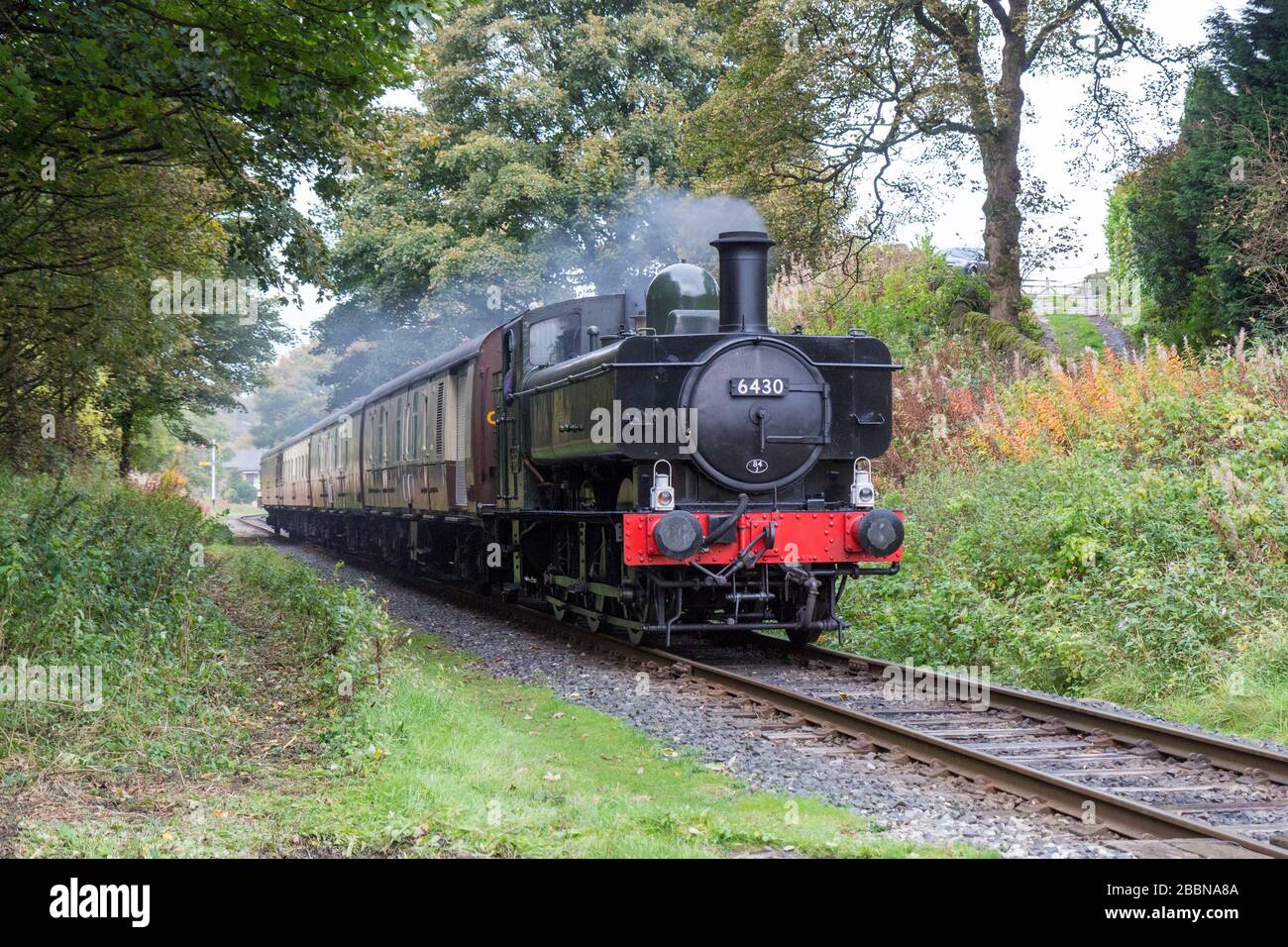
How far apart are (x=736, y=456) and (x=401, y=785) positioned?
16.2 feet

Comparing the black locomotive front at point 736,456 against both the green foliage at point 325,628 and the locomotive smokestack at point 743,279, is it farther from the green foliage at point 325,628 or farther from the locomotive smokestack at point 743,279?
the green foliage at point 325,628

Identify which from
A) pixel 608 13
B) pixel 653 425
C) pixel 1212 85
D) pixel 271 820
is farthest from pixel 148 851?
pixel 608 13

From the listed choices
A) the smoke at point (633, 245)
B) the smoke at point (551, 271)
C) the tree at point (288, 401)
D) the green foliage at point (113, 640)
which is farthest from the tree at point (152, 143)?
the tree at point (288, 401)

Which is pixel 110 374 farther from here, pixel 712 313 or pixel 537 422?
pixel 712 313

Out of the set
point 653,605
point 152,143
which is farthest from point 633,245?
point 653,605

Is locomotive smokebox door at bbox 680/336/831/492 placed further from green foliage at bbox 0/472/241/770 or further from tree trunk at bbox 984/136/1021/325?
tree trunk at bbox 984/136/1021/325

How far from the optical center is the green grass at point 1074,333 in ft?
82.6

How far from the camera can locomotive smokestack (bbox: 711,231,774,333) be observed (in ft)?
34.5

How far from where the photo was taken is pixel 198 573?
11734mm

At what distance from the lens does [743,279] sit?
34.7ft

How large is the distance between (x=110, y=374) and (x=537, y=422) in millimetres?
11841

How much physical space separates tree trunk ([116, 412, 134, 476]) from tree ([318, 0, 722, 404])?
264 inches

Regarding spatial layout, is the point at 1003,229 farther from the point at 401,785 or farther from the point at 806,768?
the point at 401,785

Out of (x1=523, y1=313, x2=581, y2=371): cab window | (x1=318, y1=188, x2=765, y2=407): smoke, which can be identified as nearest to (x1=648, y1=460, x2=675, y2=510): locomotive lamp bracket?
(x1=523, y1=313, x2=581, y2=371): cab window
